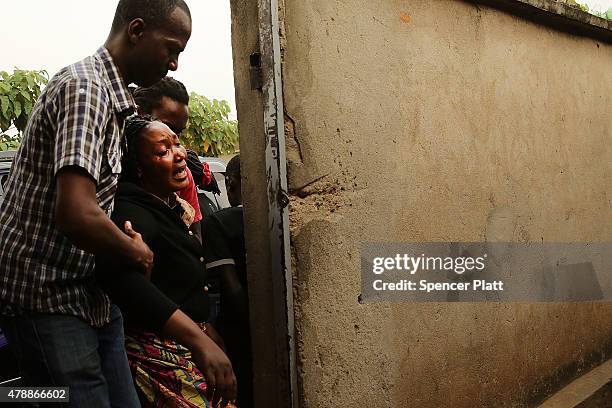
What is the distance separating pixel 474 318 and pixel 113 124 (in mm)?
2118

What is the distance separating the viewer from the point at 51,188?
1.65 m

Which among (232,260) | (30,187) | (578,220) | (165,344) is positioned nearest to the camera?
(30,187)

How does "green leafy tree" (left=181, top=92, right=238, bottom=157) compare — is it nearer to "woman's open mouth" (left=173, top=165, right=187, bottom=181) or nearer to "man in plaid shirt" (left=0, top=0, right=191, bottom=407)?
"woman's open mouth" (left=173, top=165, right=187, bottom=181)

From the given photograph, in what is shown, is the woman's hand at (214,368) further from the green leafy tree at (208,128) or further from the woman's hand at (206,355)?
the green leafy tree at (208,128)

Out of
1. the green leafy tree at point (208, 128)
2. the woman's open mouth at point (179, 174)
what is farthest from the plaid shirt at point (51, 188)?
the green leafy tree at point (208, 128)

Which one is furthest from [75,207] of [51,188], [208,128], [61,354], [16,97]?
[208,128]

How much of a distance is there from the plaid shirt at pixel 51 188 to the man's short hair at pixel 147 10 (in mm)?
148

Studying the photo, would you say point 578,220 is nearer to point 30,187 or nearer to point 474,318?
→ point 474,318

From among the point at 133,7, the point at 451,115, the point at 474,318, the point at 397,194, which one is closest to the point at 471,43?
the point at 451,115

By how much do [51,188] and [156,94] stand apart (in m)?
1.23

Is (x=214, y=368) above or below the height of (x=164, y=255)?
below

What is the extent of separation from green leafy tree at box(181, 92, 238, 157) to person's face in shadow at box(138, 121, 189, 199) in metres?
11.4

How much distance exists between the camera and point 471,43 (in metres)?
3.20

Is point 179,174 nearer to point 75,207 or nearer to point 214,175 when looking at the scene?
point 75,207
